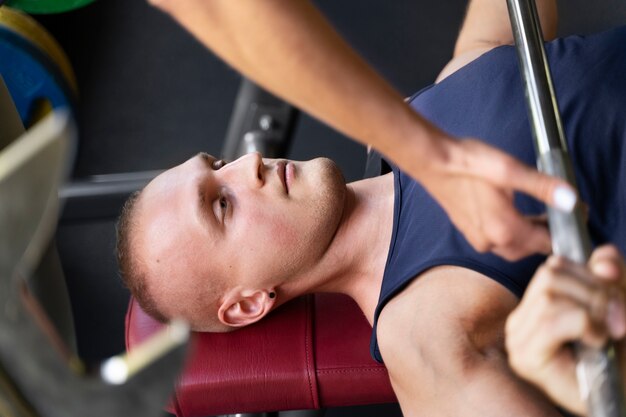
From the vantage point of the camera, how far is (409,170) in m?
0.87

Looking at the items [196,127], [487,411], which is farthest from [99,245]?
[487,411]

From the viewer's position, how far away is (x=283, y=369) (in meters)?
1.52

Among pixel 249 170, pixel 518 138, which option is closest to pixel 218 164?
pixel 249 170

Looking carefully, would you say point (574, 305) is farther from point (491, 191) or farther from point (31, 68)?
point (31, 68)

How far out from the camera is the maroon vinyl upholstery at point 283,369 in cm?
152

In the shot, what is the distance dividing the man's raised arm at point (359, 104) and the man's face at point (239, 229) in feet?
2.10

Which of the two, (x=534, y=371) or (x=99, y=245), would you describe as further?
(x=99, y=245)

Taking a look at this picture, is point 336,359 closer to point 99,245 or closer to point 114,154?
point 99,245

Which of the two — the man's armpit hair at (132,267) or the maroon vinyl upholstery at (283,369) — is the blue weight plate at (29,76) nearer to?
the man's armpit hair at (132,267)

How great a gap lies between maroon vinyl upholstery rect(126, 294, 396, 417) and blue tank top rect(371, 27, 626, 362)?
89mm

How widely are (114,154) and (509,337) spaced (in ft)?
6.74

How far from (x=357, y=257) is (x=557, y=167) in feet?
2.34

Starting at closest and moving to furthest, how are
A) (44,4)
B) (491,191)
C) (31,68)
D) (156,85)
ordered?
(491,191) < (31,68) < (44,4) < (156,85)

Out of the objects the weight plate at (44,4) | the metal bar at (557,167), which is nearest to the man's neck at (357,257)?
the metal bar at (557,167)
